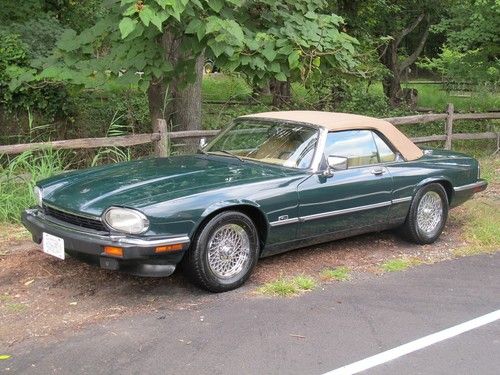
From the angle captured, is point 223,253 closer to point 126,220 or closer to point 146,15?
point 126,220

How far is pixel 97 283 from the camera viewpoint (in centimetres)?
506

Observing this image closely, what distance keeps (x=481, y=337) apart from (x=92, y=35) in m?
5.72

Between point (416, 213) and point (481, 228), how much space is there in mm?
1108

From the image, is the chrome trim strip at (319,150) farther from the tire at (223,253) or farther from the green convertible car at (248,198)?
the tire at (223,253)

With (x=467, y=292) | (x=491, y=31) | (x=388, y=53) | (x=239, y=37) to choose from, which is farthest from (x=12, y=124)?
(x=388, y=53)

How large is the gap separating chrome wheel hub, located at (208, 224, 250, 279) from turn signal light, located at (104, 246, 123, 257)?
0.70 metres

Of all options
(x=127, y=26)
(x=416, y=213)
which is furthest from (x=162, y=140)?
(x=416, y=213)

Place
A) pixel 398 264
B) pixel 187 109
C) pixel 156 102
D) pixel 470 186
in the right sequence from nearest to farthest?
pixel 398 264 < pixel 470 186 < pixel 156 102 < pixel 187 109

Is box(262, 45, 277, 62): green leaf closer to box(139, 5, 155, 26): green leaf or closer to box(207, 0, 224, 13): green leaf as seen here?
box(207, 0, 224, 13): green leaf

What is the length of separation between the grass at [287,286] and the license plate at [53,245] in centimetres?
153

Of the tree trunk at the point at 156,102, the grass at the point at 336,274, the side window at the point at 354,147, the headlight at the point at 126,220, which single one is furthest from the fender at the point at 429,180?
the tree trunk at the point at 156,102

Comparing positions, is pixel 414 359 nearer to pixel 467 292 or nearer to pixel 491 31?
pixel 467 292

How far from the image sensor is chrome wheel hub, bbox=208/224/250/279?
4.83m

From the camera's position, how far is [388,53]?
2112 cm
